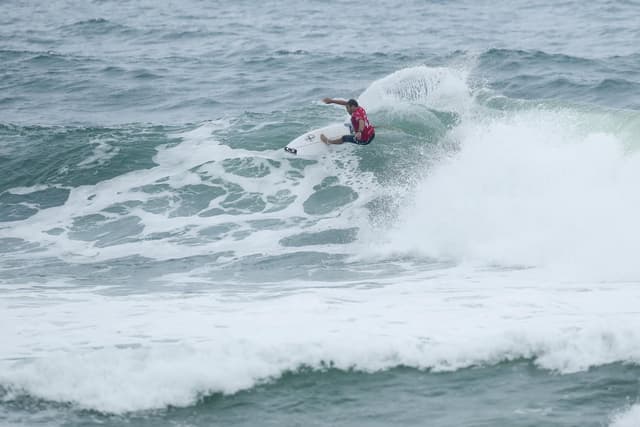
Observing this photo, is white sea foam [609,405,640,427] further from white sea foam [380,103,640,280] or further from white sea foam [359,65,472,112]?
white sea foam [359,65,472,112]

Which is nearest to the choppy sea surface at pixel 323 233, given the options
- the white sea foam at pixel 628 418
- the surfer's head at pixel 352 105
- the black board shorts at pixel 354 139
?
the white sea foam at pixel 628 418

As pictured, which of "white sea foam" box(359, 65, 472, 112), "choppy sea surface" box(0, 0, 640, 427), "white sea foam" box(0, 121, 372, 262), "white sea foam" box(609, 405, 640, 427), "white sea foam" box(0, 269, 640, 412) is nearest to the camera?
"white sea foam" box(609, 405, 640, 427)

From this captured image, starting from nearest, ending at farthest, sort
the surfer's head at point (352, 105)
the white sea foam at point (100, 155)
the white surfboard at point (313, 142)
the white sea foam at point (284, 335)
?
1. the white sea foam at point (284, 335)
2. the surfer's head at point (352, 105)
3. the white surfboard at point (313, 142)
4. the white sea foam at point (100, 155)

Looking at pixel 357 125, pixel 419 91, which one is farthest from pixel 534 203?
pixel 419 91

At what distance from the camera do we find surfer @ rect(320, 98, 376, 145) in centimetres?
1614

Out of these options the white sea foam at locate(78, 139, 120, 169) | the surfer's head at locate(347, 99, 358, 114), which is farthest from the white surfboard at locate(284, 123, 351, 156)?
the white sea foam at locate(78, 139, 120, 169)

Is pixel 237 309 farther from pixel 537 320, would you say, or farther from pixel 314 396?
pixel 537 320

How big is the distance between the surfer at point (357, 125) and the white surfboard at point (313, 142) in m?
0.47

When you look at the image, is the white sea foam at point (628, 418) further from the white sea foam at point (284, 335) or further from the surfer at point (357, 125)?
the surfer at point (357, 125)

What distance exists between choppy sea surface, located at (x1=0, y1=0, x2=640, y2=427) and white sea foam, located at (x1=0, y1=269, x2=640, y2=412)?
3cm

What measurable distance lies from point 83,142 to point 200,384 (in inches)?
443

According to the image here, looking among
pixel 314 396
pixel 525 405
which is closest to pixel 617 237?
pixel 525 405

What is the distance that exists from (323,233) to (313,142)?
3.31 m

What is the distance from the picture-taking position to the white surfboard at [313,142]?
17016mm
